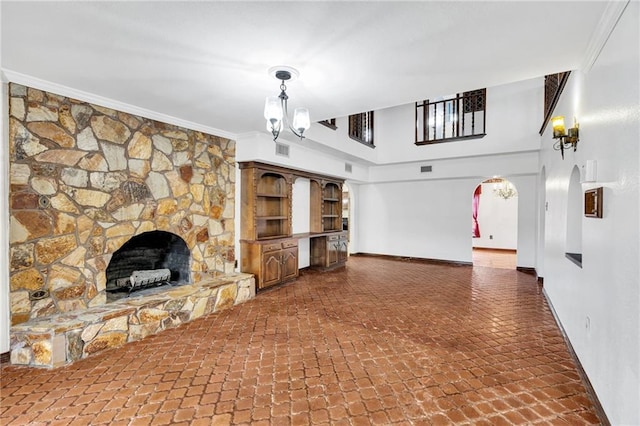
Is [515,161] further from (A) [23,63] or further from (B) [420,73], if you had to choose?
(A) [23,63]

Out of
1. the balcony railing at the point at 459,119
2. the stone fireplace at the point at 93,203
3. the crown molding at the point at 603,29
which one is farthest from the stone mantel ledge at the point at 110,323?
the balcony railing at the point at 459,119

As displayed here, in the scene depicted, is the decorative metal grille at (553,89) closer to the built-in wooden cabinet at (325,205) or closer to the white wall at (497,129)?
the white wall at (497,129)

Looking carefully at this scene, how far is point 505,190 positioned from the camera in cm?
1007

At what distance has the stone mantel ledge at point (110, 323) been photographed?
2.68 m

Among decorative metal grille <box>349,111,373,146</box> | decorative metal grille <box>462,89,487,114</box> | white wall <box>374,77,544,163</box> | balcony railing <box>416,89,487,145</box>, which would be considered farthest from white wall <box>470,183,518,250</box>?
decorative metal grille <box>349,111,373,146</box>

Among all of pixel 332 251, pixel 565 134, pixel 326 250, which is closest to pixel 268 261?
pixel 326 250

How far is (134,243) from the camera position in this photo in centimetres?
434

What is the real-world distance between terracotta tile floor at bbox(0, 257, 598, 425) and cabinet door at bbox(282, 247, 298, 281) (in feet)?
4.34

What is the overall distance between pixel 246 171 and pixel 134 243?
6.54 feet

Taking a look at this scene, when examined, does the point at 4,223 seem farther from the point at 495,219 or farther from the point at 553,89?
the point at 495,219

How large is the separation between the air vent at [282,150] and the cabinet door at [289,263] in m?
1.74

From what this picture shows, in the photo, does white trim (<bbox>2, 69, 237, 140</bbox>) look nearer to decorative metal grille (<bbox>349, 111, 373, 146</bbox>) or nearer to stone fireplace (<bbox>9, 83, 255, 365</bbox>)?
stone fireplace (<bbox>9, 83, 255, 365</bbox>)

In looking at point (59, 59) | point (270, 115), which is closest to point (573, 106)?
point (270, 115)

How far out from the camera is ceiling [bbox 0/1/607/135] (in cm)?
187
